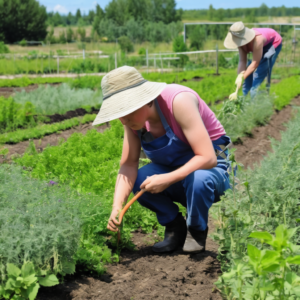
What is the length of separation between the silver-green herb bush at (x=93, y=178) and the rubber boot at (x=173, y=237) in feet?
0.78

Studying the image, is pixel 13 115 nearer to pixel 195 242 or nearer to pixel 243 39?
pixel 243 39

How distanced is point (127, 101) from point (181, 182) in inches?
30.0

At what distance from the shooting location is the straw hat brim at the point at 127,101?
2152 mm

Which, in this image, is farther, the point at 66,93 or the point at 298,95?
the point at 298,95

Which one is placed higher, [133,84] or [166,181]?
[133,84]

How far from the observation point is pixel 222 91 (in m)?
10.3

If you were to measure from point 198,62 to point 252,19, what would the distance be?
103 feet

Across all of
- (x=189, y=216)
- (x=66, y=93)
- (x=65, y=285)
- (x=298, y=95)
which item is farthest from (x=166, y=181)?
(x=298, y=95)

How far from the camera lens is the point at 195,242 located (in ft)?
8.66

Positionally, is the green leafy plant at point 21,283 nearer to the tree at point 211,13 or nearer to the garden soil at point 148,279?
the garden soil at point 148,279

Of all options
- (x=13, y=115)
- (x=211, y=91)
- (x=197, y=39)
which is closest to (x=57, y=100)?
(x=13, y=115)

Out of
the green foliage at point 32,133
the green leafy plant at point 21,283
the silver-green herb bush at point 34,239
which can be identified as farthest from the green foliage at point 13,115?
the green leafy plant at point 21,283

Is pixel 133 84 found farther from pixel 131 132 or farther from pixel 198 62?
pixel 198 62

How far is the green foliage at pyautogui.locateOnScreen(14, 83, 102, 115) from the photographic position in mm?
8203
